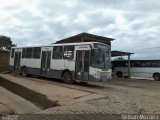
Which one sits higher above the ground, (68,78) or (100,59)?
(100,59)

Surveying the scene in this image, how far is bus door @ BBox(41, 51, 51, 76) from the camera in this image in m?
23.1

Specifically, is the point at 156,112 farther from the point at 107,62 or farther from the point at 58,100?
the point at 107,62

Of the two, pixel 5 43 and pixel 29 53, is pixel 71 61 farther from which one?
pixel 5 43

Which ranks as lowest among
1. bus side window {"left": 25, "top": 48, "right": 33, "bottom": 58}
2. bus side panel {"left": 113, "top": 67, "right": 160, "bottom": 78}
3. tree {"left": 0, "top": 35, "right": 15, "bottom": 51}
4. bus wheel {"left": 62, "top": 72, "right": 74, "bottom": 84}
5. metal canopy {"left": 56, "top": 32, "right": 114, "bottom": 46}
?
bus wheel {"left": 62, "top": 72, "right": 74, "bottom": 84}

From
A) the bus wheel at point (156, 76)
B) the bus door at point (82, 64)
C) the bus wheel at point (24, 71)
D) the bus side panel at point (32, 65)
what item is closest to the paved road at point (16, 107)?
the bus door at point (82, 64)

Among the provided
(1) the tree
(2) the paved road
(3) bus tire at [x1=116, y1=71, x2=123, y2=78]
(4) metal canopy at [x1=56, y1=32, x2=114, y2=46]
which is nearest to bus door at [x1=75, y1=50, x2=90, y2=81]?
(2) the paved road

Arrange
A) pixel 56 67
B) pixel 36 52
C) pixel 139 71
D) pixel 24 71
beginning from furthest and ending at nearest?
pixel 139 71 → pixel 24 71 → pixel 36 52 → pixel 56 67

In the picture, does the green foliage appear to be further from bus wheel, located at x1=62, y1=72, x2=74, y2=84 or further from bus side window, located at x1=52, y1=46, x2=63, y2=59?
bus wheel, located at x1=62, y1=72, x2=74, y2=84

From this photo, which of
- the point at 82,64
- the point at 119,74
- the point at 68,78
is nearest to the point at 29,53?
the point at 68,78

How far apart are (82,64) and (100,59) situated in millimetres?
1280

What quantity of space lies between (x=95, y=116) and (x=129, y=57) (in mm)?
26720

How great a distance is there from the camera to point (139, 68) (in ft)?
112

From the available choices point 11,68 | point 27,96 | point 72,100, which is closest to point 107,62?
point 27,96

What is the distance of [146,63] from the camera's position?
3294 centimetres
